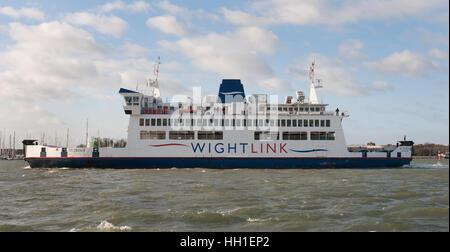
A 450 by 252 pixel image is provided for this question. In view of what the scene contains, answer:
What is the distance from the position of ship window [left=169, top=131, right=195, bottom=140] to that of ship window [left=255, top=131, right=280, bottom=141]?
574cm

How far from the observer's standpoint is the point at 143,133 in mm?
30156

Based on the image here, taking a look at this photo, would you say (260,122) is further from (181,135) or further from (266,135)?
(181,135)

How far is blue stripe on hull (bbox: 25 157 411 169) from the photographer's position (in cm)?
2922

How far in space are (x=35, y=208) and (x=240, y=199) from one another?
24.4 feet

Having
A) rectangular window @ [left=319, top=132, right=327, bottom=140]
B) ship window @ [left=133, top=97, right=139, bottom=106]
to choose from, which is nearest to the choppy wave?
rectangular window @ [left=319, top=132, right=327, bottom=140]

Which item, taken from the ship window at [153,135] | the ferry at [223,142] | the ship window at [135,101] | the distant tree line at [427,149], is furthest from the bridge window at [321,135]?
the distant tree line at [427,149]

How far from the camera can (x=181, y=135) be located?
30234 mm

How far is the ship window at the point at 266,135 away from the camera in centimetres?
3023

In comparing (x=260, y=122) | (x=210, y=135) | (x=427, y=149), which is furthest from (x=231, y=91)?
(x=427, y=149)

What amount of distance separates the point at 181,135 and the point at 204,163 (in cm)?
327

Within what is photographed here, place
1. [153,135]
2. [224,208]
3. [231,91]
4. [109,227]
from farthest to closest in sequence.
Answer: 1. [231,91]
2. [153,135]
3. [224,208]
4. [109,227]

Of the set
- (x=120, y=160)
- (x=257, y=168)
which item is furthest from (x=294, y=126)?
(x=120, y=160)

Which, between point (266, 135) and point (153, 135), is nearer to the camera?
point (153, 135)
